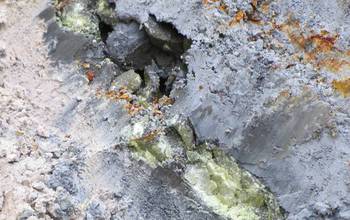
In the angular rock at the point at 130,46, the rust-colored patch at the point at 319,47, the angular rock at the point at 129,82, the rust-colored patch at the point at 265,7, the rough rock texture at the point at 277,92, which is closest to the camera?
the rough rock texture at the point at 277,92

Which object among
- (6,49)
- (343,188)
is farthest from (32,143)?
(343,188)

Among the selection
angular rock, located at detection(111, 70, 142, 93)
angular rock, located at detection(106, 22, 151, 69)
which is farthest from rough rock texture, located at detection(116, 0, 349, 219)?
angular rock, located at detection(111, 70, 142, 93)

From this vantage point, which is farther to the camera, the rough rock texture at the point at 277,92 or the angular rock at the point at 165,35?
the angular rock at the point at 165,35

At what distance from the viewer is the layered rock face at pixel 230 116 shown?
3305mm

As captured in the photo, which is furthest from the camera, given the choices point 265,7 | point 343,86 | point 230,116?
point 265,7

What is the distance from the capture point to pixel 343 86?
3.38 m

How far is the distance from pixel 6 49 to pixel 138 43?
1.00 meters

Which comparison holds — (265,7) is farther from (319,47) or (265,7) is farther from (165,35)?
(165,35)

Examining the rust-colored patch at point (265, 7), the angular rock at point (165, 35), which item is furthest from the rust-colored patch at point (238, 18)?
the angular rock at point (165, 35)

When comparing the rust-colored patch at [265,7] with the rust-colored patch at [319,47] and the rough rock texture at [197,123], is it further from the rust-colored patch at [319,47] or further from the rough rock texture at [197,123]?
the rust-colored patch at [319,47]

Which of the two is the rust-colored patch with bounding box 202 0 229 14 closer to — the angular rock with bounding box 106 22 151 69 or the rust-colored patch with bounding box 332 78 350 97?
the angular rock with bounding box 106 22 151 69

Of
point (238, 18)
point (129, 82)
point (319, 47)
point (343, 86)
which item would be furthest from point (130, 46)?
point (343, 86)

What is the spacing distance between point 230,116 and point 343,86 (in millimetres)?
721

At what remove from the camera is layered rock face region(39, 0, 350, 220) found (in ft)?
10.8
